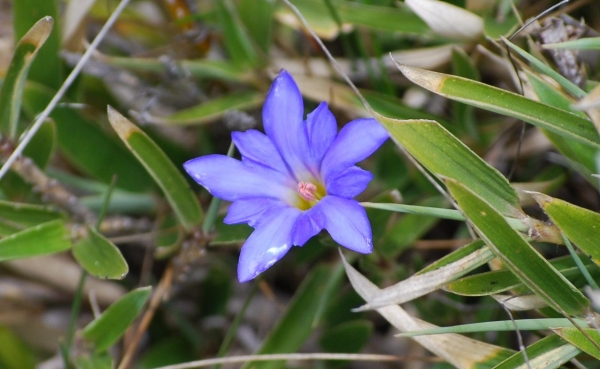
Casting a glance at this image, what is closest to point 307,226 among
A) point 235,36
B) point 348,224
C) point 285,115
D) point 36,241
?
point 348,224

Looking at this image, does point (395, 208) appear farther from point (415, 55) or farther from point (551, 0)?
point (551, 0)

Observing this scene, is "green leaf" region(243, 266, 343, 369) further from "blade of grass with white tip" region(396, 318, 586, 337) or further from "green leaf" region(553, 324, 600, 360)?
"green leaf" region(553, 324, 600, 360)

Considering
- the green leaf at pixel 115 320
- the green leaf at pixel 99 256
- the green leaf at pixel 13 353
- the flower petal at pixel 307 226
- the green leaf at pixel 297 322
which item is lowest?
the green leaf at pixel 13 353

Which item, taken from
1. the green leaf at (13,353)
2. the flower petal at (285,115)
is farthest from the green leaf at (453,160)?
the green leaf at (13,353)

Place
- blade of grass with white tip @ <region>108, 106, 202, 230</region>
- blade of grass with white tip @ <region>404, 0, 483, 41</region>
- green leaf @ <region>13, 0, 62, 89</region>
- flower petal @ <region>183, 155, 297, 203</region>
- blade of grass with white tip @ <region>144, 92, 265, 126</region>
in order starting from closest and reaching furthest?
flower petal @ <region>183, 155, 297, 203</region> → blade of grass with white tip @ <region>108, 106, 202, 230</region> → blade of grass with white tip @ <region>404, 0, 483, 41</region> → green leaf @ <region>13, 0, 62, 89</region> → blade of grass with white tip @ <region>144, 92, 265, 126</region>

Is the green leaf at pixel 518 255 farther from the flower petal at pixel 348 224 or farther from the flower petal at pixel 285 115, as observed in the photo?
the flower petal at pixel 285 115

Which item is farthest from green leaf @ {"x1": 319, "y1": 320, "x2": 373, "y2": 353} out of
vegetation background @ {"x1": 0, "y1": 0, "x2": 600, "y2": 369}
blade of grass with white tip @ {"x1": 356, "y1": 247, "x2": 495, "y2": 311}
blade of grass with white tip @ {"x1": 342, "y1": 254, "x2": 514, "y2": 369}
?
blade of grass with white tip @ {"x1": 356, "y1": 247, "x2": 495, "y2": 311}
